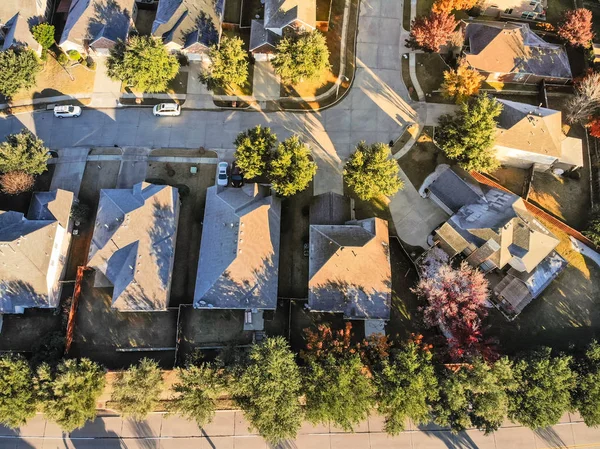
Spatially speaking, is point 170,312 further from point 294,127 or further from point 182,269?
point 294,127

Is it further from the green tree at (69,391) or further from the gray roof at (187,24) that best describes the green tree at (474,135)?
the green tree at (69,391)

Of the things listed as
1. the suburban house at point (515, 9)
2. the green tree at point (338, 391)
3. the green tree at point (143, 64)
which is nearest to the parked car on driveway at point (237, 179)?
the green tree at point (143, 64)

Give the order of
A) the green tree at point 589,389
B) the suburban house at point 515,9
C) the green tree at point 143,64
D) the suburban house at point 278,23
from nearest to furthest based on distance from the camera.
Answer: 1. the green tree at point 589,389
2. the green tree at point 143,64
3. the suburban house at point 278,23
4. the suburban house at point 515,9

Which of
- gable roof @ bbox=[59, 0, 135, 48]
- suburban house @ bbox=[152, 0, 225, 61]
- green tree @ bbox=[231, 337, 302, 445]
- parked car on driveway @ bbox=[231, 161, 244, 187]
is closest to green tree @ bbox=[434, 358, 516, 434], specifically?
green tree @ bbox=[231, 337, 302, 445]

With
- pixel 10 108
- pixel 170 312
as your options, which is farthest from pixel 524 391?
pixel 10 108

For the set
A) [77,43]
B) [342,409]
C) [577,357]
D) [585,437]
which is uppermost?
[77,43]

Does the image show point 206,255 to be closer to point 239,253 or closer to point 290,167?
point 239,253

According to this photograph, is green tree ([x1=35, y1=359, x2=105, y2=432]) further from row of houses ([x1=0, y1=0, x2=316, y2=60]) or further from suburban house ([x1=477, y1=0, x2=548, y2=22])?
suburban house ([x1=477, y1=0, x2=548, y2=22])
